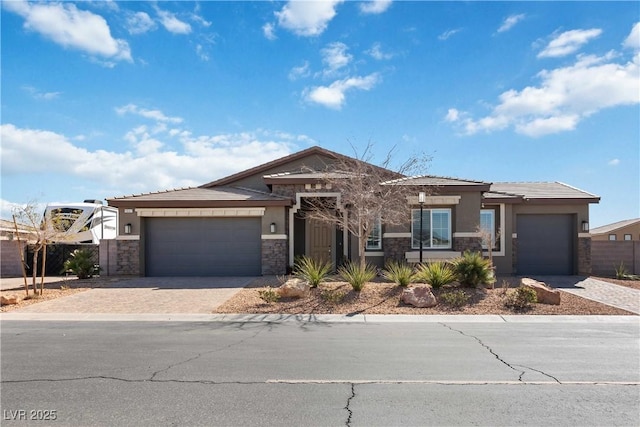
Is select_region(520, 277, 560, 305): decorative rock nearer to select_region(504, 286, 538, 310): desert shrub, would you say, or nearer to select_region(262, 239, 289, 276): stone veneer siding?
select_region(504, 286, 538, 310): desert shrub

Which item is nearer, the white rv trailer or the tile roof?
the tile roof

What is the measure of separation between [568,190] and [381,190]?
10.6m

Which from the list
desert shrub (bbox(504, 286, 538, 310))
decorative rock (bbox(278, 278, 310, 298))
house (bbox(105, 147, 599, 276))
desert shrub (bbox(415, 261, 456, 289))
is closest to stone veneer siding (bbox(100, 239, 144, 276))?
house (bbox(105, 147, 599, 276))

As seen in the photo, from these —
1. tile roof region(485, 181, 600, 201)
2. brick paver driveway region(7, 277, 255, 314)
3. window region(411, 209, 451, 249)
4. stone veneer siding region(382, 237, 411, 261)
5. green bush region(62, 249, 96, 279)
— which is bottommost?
brick paver driveway region(7, 277, 255, 314)

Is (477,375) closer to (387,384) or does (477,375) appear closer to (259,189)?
(387,384)

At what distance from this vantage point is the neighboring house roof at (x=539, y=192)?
1761cm

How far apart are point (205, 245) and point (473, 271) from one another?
10.3m

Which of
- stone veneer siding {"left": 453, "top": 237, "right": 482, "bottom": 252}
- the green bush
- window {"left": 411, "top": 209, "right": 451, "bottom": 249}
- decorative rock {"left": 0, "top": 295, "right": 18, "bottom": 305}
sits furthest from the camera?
window {"left": 411, "top": 209, "right": 451, "bottom": 249}

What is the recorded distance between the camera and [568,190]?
19.3 metres

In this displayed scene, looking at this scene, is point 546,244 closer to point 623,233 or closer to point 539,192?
point 539,192

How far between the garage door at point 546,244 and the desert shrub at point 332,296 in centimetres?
1022

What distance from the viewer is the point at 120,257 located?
16.8 meters

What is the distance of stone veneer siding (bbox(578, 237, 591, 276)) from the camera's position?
17719 millimetres

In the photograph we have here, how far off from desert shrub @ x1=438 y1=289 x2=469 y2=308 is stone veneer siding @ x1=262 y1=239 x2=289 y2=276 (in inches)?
269
